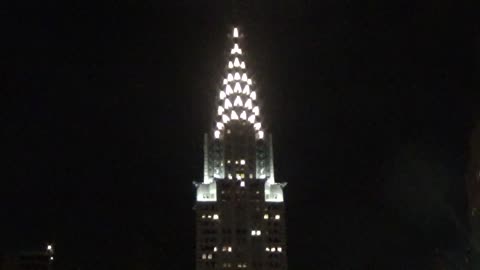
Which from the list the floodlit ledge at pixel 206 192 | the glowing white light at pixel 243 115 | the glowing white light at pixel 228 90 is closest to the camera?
the floodlit ledge at pixel 206 192

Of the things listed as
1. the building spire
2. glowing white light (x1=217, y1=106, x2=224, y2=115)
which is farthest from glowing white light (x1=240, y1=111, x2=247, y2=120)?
glowing white light (x1=217, y1=106, x2=224, y2=115)

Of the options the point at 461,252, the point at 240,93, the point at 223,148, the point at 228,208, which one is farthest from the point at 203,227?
the point at 461,252

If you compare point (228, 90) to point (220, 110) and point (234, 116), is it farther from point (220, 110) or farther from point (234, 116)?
point (234, 116)

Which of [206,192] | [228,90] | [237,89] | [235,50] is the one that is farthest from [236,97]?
[206,192]

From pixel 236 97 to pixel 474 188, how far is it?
78401 millimetres

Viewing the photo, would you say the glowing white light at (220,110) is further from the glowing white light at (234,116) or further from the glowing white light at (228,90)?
the glowing white light at (228,90)

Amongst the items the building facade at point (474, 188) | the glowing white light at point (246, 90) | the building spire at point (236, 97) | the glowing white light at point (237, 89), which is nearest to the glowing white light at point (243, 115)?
the building spire at point (236, 97)

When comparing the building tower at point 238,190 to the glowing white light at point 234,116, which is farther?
the glowing white light at point 234,116

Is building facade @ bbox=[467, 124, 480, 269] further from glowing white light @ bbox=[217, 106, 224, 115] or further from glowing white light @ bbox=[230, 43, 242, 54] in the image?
glowing white light @ bbox=[230, 43, 242, 54]

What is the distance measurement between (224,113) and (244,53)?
43.9 feet

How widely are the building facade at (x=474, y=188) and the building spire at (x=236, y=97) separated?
73.4 metres

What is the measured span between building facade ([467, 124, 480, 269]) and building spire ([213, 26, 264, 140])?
73382 mm

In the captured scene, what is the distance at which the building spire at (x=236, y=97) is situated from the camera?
504 feet

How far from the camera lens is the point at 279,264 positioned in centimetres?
14162
